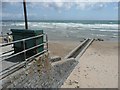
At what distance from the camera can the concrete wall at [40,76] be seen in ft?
17.9

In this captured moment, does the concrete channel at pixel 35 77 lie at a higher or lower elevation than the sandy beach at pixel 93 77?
higher

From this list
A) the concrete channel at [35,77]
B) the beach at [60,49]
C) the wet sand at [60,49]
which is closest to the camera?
the concrete channel at [35,77]

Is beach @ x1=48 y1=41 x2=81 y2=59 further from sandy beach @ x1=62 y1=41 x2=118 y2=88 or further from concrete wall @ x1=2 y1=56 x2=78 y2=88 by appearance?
concrete wall @ x1=2 y1=56 x2=78 y2=88

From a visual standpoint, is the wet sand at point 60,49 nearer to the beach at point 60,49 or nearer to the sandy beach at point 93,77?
the beach at point 60,49

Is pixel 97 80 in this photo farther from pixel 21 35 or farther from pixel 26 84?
pixel 21 35

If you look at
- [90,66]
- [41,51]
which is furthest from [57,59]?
[90,66]

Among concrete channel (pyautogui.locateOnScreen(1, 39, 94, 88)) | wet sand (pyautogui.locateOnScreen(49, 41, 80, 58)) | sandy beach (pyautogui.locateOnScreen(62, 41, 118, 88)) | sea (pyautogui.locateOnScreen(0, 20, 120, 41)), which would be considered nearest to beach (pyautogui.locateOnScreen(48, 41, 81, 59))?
wet sand (pyautogui.locateOnScreen(49, 41, 80, 58))

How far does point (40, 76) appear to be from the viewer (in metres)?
6.24

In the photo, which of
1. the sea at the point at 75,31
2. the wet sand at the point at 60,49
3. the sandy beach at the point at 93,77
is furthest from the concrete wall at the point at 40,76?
the sea at the point at 75,31

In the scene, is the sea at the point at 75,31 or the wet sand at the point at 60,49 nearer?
the wet sand at the point at 60,49

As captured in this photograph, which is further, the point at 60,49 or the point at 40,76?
the point at 60,49

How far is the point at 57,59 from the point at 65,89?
2.69m

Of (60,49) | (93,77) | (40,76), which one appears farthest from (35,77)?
(60,49)

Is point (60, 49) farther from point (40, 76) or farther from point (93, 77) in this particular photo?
point (40, 76)
